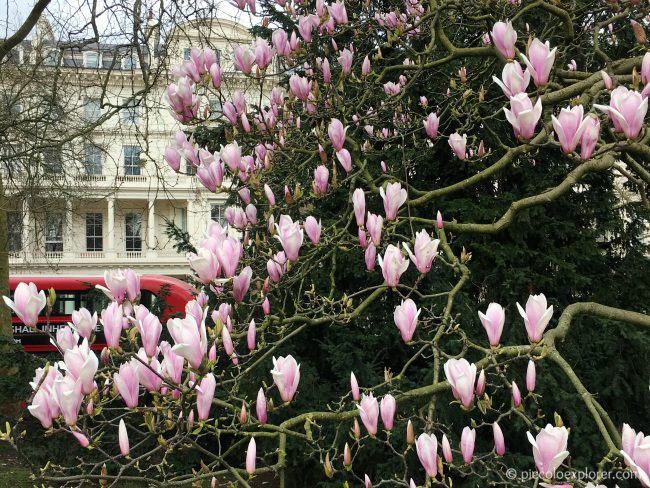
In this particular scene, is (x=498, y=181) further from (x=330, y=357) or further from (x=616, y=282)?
(x=330, y=357)

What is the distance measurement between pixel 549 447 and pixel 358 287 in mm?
3685

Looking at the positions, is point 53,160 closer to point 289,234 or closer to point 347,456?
point 289,234

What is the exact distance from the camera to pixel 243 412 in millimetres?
1804

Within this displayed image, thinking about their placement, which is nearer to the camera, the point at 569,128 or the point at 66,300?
the point at 569,128

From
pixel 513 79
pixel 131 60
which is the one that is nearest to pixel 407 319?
pixel 513 79

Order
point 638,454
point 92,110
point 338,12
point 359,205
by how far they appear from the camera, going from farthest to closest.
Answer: point 92,110, point 338,12, point 359,205, point 638,454

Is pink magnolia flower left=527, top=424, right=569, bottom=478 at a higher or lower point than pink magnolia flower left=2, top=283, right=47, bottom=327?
lower

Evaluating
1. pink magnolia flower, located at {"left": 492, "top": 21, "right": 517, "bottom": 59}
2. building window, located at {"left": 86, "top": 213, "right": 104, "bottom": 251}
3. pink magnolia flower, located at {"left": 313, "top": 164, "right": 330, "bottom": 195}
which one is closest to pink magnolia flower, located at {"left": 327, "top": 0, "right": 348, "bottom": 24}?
pink magnolia flower, located at {"left": 313, "top": 164, "right": 330, "bottom": 195}

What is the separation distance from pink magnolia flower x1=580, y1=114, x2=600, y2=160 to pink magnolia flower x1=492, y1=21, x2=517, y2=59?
Answer: 648mm

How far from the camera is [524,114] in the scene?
1.78m

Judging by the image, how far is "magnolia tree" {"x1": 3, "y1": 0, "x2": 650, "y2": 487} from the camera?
158cm

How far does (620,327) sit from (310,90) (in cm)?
261

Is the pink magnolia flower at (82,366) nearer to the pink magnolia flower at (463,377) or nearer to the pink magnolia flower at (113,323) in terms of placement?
the pink magnolia flower at (113,323)

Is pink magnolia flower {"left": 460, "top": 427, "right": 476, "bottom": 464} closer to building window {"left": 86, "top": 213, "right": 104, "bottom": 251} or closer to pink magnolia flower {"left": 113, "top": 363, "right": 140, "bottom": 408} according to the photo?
pink magnolia flower {"left": 113, "top": 363, "right": 140, "bottom": 408}
